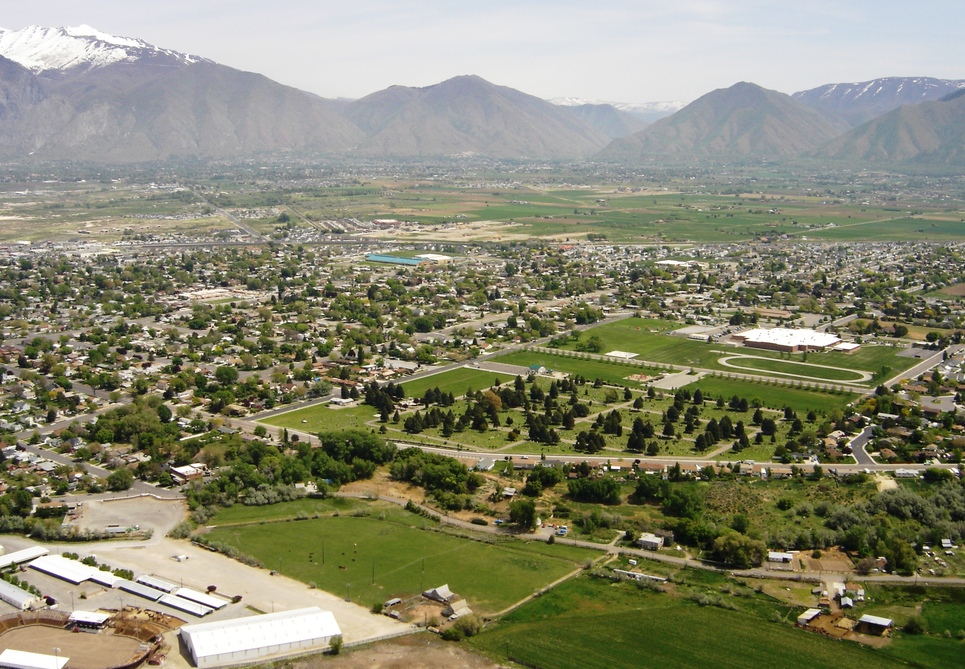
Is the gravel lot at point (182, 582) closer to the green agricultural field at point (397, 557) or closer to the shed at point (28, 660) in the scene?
the green agricultural field at point (397, 557)

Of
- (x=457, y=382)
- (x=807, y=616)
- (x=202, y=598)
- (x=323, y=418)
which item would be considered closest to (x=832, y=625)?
(x=807, y=616)

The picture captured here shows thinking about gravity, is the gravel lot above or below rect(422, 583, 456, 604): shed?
below

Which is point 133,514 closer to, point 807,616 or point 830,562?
point 807,616

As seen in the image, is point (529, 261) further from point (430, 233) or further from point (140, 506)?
point (140, 506)

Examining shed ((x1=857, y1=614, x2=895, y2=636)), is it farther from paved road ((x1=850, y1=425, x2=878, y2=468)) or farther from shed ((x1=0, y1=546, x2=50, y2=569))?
shed ((x1=0, y1=546, x2=50, y2=569))

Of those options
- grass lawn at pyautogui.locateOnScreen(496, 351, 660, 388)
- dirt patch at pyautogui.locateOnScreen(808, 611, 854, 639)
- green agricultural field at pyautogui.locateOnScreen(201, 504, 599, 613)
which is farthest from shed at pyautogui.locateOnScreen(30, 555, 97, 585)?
grass lawn at pyautogui.locateOnScreen(496, 351, 660, 388)

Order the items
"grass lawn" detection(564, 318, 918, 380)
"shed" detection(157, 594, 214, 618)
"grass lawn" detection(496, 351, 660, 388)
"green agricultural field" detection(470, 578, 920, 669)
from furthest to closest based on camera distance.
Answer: "grass lawn" detection(564, 318, 918, 380) < "grass lawn" detection(496, 351, 660, 388) < "shed" detection(157, 594, 214, 618) < "green agricultural field" detection(470, 578, 920, 669)
